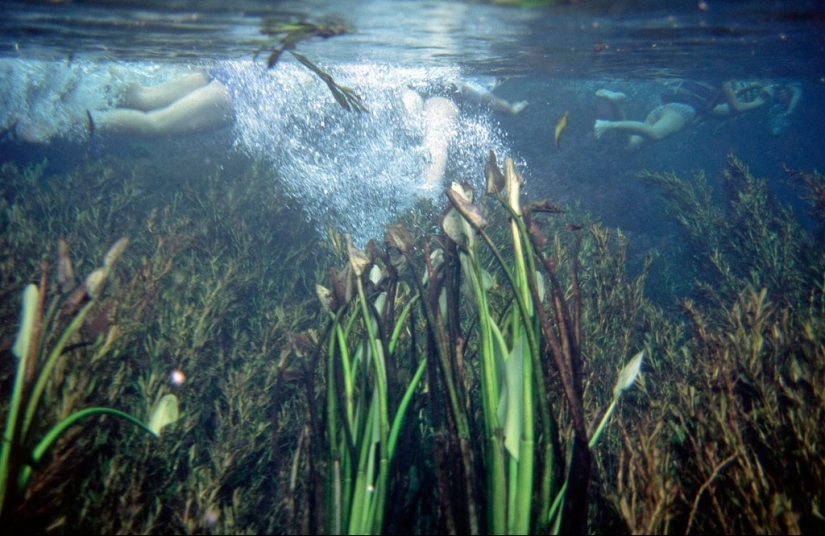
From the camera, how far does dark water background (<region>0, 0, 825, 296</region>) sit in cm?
884

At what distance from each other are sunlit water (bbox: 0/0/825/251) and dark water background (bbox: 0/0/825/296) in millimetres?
65

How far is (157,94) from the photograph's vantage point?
39.5 feet

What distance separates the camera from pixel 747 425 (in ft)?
9.38

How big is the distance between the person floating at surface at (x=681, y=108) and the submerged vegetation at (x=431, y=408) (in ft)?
30.5

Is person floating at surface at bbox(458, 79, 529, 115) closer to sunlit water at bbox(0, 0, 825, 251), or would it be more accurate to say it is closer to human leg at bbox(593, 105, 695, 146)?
sunlit water at bbox(0, 0, 825, 251)

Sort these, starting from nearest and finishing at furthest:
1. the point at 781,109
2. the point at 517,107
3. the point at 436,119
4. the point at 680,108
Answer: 1. the point at 436,119
2. the point at 517,107
3. the point at 680,108
4. the point at 781,109

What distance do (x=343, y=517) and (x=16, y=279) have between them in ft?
19.8

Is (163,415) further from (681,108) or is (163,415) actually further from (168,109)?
(681,108)

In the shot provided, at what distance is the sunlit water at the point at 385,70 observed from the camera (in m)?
9.15

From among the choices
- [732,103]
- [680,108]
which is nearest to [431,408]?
[680,108]

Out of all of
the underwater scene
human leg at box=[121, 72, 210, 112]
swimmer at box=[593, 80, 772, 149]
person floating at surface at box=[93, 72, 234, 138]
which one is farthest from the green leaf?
swimmer at box=[593, 80, 772, 149]

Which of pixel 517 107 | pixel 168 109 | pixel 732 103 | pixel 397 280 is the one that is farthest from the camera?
pixel 732 103

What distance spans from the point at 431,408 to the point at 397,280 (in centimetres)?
97

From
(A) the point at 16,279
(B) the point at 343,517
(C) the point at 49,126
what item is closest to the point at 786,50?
(B) the point at 343,517
